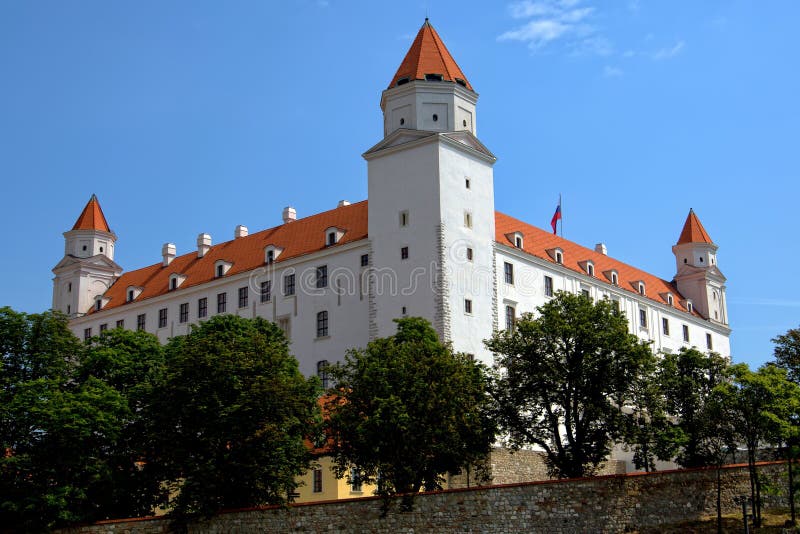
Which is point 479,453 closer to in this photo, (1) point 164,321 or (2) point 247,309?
(2) point 247,309

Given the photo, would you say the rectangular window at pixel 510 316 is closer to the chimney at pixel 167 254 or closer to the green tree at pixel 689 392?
the green tree at pixel 689 392

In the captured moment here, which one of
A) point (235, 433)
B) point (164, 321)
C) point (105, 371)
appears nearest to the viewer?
point (235, 433)

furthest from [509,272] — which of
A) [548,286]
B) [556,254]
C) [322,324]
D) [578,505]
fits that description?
[578,505]

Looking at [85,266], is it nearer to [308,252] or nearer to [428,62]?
[308,252]

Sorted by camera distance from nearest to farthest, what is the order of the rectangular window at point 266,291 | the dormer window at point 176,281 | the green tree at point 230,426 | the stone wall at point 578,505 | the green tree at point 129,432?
the stone wall at point 578,505, the green tree at point 230,426, the green tree at point 129,432, the rectangular window at point 266,291, the dormer window at point 176,281

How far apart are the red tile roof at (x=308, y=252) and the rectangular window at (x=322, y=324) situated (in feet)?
14.0

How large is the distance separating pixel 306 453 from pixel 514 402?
857 cm

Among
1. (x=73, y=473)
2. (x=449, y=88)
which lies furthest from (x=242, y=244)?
(x=73, y=473)

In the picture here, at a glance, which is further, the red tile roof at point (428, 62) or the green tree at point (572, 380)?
the red tile roof at point (428, 62)

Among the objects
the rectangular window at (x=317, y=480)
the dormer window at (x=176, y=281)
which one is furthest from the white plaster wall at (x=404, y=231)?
the dormer window at (x=176, y=281)

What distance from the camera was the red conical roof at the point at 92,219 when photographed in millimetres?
83125

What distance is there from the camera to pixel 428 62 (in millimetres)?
61656

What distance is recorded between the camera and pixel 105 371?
154 ft

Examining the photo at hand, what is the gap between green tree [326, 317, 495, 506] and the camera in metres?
40.7
